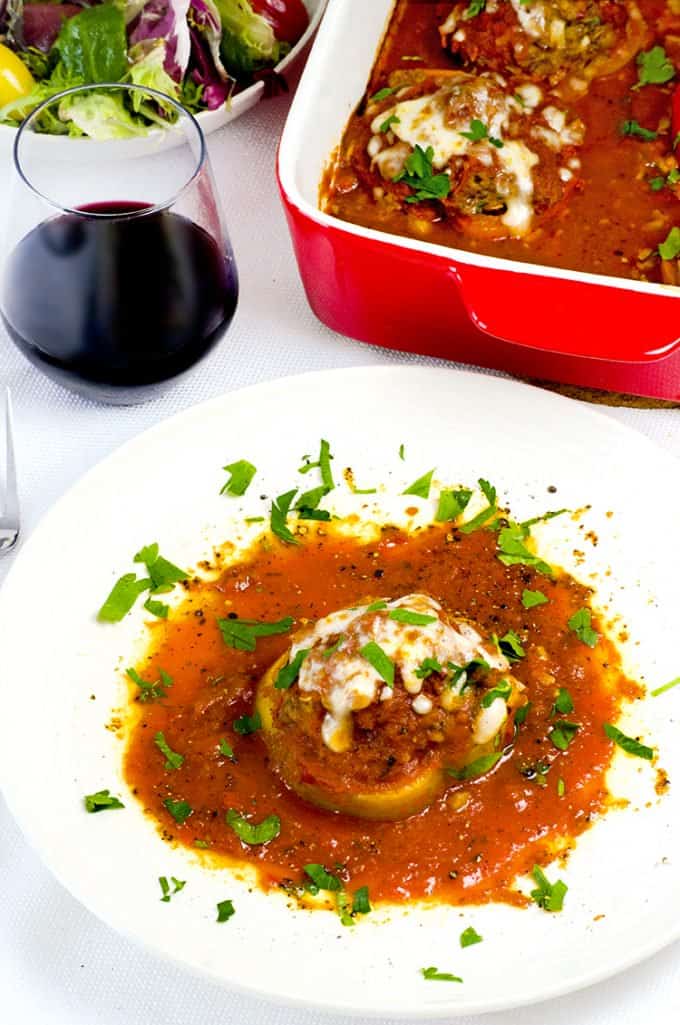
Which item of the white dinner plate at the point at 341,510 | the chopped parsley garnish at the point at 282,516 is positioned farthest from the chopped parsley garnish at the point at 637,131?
the chopped parsley garnish at the point at 282,516

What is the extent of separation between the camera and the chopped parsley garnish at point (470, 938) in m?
2.66

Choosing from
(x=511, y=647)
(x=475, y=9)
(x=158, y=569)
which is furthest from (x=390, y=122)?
(x=511, y=647)

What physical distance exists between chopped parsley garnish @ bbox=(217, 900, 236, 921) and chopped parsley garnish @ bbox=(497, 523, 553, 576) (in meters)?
0.95

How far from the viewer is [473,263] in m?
3.04

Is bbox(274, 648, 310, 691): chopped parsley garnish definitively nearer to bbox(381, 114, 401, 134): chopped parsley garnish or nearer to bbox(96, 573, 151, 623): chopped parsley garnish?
bbox(96, 573, 151, 623): chopped parsley garnish

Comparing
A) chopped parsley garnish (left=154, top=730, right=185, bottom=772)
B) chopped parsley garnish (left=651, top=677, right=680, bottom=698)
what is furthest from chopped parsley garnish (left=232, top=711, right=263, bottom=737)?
chopped parsley garnish (left=651, top=677, right=680, bottom=698)

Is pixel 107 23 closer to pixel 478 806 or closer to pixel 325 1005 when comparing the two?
pixel 478 806

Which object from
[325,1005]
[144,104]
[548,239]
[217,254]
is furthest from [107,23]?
[325,1005]

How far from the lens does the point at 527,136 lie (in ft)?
11.6

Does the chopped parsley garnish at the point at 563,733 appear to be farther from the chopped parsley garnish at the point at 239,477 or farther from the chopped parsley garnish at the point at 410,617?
the chopped parsley garnish at the point at 239,477

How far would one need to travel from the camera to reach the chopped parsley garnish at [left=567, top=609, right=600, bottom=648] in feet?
9.99

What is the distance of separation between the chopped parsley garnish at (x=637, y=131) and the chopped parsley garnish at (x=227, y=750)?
190 centimetres

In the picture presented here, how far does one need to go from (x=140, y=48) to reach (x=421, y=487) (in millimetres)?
1516

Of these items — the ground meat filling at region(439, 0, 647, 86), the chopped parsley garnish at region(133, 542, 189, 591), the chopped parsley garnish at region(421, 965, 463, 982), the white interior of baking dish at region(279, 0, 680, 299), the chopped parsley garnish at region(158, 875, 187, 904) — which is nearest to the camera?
the chopped parsley garnish at region(421, 965, 463, 982)
